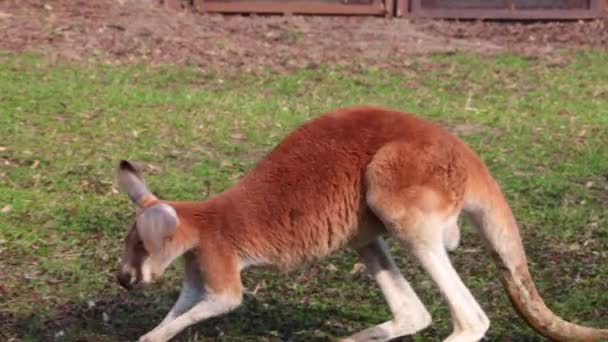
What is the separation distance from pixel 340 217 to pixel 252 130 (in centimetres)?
383

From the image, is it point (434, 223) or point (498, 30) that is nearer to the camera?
point (434, 223)

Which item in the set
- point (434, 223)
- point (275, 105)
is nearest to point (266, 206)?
point (434, 223)

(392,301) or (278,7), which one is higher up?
(278,7)

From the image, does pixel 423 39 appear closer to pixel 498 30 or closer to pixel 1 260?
pixel 498 30

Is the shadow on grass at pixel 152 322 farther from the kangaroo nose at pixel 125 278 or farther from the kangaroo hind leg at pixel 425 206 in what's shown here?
the kangaroo hind leg at pixel 425 206

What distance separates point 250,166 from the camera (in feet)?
24.1

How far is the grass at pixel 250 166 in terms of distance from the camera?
5211 millimetres

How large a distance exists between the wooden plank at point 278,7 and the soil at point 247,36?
0.39 ft

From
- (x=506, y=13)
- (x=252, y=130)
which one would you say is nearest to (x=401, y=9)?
(x=506, y=13)

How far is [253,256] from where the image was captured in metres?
4.57

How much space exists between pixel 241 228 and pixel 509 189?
2743 millimetres

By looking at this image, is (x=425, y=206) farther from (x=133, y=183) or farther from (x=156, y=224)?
(x=133, y=183)

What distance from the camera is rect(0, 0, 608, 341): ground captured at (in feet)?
17.3

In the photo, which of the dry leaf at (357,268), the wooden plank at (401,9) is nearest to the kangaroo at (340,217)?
the dry leaf at (357,268)
